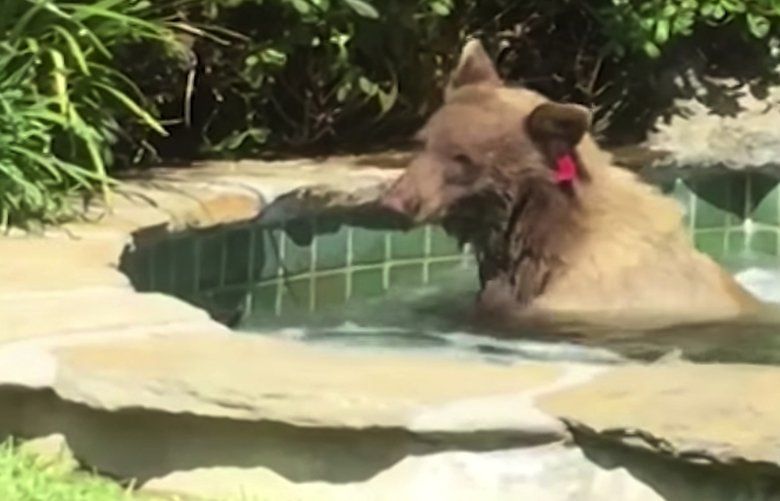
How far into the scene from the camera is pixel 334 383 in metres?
4.41

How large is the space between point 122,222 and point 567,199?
4.86ft

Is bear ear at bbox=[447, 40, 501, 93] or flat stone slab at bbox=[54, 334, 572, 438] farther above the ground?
bear ear at bbox=[447, 40, 501, 93]

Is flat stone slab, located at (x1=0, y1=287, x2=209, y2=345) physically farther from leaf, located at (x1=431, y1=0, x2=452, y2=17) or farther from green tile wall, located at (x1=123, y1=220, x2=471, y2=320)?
leaf, located at (x1=431, y1=0, x2=452, y2=17)

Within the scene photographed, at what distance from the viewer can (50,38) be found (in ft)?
23.0

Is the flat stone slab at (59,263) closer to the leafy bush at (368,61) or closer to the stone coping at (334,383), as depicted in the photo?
the stone coping at (334,383)

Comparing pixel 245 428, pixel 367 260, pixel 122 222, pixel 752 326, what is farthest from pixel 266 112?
pixel 245 428

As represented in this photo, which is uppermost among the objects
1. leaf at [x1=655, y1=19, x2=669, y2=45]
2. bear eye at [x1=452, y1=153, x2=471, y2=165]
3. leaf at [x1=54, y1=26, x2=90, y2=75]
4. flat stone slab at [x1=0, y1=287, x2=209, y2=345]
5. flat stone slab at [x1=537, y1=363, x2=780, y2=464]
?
leaf at [x1=54, y1=26, x2=90, y2=75]

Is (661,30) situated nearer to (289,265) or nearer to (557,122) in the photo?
(289,265)

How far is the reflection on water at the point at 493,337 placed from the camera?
19.5 feet

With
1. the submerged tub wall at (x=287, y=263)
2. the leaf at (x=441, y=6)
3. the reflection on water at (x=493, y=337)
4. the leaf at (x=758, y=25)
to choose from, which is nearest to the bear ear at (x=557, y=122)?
the reflection on water at (x=493, y=337)

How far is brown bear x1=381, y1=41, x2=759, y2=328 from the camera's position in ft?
21.0

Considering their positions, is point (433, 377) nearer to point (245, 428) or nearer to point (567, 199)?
point (245, 428)

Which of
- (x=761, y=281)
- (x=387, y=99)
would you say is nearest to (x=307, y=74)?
(x=387, y=99)

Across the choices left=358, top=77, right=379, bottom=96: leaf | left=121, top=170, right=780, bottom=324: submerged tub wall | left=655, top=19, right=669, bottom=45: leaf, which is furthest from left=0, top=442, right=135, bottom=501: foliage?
left=655, top=19, right=669, bottom=45: leaf
